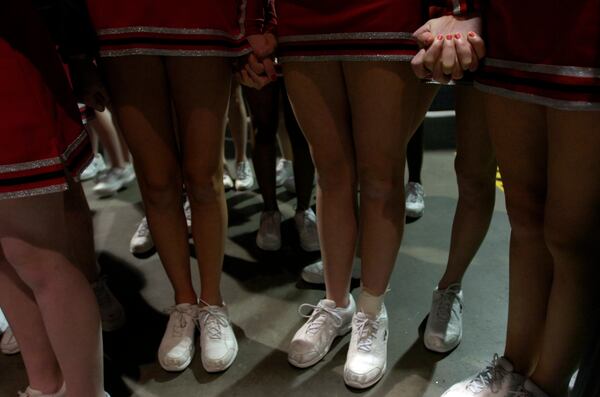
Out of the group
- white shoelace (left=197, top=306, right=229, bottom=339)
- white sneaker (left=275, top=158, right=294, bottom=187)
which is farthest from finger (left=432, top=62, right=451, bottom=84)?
white sneaker (left=275, top=158, right=294, bottom=187)

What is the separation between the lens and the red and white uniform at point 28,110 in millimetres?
769

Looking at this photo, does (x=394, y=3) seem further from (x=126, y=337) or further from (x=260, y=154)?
(x=126, y=337)

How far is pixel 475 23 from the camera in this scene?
845mm

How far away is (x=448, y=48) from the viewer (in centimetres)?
84

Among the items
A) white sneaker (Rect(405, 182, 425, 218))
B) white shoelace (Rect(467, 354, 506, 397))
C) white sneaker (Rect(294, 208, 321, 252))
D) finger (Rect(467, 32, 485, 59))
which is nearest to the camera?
finger (Rect(467, 32, 485, 59))

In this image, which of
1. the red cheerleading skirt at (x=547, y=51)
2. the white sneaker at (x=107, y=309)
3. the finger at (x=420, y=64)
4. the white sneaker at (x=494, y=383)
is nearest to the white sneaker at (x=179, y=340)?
the white sneaker at (x=107, y=309)

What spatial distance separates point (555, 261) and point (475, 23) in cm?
44

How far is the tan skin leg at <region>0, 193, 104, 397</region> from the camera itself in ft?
2.76

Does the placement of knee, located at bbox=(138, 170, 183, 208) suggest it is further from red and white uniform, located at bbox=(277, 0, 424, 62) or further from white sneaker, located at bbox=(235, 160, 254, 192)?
white sneaker, located at bbox=(235, 160, 254, 192)

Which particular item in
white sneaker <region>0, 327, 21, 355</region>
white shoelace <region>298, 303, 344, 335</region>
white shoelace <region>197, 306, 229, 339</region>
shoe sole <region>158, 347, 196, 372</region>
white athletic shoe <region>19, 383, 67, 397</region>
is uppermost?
white athletic shoe <region>19, 383, 67, 397</region>

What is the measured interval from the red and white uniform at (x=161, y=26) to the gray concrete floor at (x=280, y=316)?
2.68ft

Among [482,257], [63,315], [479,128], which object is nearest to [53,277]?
[63,315]

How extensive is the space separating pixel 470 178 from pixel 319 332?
0.57 meters

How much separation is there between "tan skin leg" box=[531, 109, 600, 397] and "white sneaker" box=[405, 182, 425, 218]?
44.2 inches
